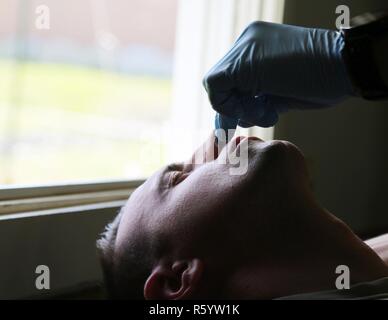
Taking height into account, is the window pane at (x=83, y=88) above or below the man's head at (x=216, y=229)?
above

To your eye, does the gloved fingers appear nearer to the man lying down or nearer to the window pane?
the man lying down

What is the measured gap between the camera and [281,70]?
3.21 feet

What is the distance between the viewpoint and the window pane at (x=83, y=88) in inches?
48.4

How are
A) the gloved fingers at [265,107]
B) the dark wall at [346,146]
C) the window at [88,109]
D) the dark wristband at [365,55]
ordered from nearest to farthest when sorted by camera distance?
1. the dark wristband at [365,55]
2. the gloved fingers at [265,107]
3. the window at [88,109]
4. the dark wall at [346,146]

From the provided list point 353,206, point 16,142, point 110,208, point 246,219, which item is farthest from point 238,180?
point 353,206

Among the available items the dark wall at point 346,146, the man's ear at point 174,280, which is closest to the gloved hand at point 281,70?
the man's ear at point 174,280

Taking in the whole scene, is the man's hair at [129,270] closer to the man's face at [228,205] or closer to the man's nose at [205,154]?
the man's face at [228,205]

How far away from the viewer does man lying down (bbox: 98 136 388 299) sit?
93cm

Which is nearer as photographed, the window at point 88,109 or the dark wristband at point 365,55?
the dark wristband at point 365,55

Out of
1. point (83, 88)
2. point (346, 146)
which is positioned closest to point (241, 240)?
point (83, 88)

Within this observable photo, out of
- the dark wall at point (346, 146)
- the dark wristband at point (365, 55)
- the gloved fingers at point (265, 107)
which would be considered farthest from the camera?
the dark wall at point (346, 146)

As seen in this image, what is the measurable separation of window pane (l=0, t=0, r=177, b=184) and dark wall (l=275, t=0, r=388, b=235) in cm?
38

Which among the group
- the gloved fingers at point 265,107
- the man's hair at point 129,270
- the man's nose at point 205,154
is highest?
the gloved fingers at point 265,107

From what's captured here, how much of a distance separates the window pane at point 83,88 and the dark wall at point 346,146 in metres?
0.38
